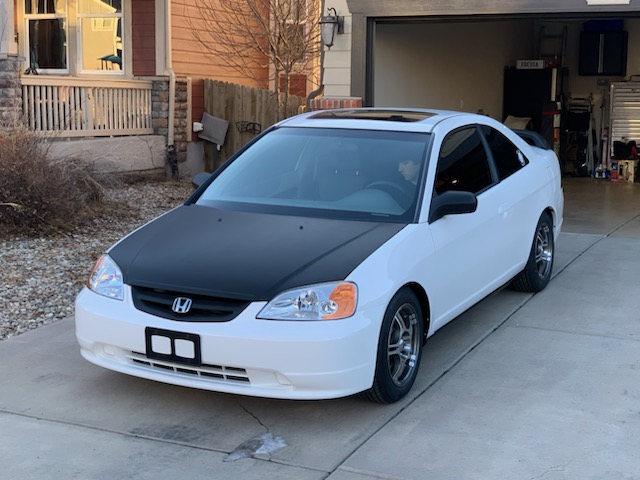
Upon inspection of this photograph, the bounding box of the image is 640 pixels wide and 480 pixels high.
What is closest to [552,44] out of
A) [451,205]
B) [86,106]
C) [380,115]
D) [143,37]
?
[143,37]

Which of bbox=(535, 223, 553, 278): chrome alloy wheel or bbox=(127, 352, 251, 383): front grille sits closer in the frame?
bbox=(127, 352, 251, 383): front grille

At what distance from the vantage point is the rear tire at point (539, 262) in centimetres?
689

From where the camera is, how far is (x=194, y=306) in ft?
14.2

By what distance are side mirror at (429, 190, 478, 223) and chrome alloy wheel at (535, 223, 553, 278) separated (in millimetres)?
2072

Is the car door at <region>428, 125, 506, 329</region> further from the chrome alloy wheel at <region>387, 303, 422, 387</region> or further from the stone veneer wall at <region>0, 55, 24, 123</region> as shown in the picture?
the stone veneer wall at <region>0, 55, 24, 123</region>

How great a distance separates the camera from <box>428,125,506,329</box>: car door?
16.9ft

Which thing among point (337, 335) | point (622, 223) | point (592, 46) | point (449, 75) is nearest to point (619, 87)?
point (592, 46)

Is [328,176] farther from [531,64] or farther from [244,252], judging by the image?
[531,64]

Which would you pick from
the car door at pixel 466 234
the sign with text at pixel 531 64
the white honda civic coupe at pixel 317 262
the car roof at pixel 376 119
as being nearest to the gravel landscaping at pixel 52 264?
the white honda civic coupe at pixel 317 262

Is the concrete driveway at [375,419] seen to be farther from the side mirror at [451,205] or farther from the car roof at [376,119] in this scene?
the car roof at [376,119]

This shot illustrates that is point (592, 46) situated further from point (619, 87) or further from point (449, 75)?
point (449, 75)

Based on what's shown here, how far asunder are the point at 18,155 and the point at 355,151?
14.5ft

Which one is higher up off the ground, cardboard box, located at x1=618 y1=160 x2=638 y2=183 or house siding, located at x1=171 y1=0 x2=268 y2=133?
house siding, located at x1=171 y1=0 x2=268 y2=133

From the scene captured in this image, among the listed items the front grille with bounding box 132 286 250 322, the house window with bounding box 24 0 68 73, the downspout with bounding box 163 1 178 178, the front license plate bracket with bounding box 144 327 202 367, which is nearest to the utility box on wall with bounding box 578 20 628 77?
the downspout with bounding box 163 1 178 178
